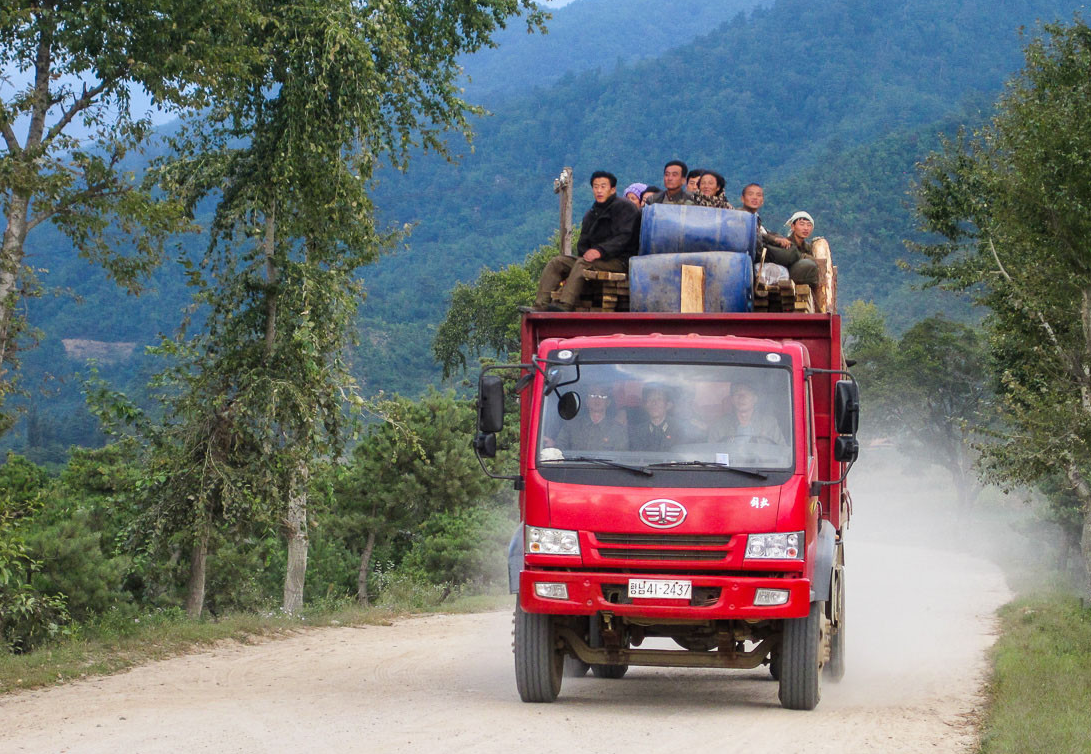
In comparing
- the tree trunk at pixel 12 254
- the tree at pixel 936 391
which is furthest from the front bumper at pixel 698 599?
the tree at pixel 936 391

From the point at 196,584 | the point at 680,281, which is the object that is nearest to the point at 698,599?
the point at 680,281

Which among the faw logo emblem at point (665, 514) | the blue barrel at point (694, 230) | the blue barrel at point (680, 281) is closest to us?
the faw logo emblem at point (665, 514)

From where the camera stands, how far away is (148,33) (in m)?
13.2

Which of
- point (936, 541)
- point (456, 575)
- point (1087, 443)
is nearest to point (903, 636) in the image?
point (1087, 443)

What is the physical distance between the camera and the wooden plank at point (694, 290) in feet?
35.1

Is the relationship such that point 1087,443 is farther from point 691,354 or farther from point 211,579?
point 211,579

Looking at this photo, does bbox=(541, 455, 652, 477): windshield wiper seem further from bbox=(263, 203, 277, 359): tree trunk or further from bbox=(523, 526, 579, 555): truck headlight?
bbox=(263, 203, 277, 359): tree trunk

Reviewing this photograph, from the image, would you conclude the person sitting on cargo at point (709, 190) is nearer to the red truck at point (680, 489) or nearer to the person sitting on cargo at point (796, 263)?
the person sitting on cargo at point (796, 263)

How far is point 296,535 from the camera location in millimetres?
20734

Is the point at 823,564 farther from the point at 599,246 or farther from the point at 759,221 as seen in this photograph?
Answer: the point at 599,246

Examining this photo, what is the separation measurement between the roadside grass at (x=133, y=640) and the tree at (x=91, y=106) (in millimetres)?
3102

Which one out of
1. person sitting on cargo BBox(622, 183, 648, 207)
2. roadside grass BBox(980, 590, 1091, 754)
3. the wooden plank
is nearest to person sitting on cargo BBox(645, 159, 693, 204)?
person sitting on cargo BBox(622, 183, 648, 207)

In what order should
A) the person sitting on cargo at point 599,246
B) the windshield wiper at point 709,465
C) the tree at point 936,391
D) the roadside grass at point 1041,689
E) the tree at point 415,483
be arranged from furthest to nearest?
the tree at point 936,391 → the tree at point 415,483 → the person sitting on cargo at point 599,246 → the windshield wiper at point 709,465 → the roadside grass at point 1041,689

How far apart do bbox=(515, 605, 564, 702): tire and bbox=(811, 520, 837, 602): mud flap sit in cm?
192
